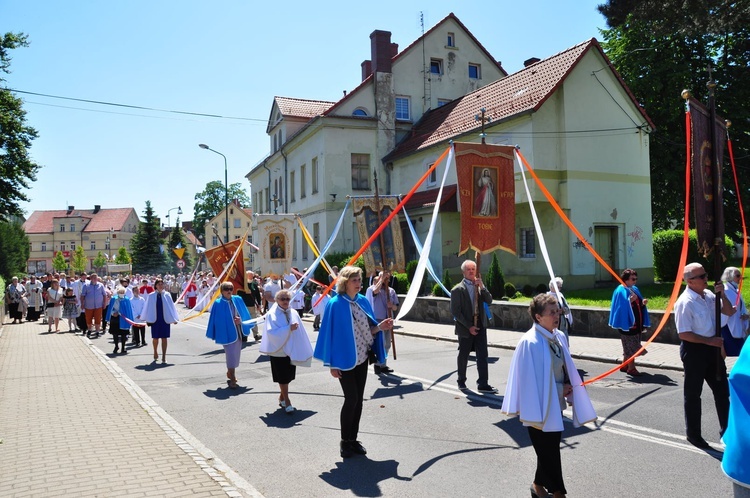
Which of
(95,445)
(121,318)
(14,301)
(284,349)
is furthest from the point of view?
(14,301)

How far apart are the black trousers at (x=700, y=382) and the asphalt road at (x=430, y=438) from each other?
25cm

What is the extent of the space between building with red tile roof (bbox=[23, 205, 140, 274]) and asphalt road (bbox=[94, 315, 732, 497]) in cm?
10975

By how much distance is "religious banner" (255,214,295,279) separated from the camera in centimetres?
1848

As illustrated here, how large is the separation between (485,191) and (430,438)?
5497 millimetres

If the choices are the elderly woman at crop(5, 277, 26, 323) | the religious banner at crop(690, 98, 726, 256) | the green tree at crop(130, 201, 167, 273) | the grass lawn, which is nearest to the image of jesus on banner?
the religious banner at crop(690, 98, 726, 256)

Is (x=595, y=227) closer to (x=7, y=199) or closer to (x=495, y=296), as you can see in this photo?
(x=495, y=296)

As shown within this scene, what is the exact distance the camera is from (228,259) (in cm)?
1769

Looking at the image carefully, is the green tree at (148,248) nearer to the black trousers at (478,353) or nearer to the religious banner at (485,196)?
the religious banner at (485,196)

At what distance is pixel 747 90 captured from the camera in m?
26.3

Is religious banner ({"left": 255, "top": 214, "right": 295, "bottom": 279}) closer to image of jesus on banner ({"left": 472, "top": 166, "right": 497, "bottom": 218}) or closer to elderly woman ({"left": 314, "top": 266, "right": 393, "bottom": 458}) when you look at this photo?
image of jesus on banner ({"left": 472, "top": 166, "right": 497, "bottom": 218})

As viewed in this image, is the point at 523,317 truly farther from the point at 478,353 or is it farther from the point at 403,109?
the point at 403,109

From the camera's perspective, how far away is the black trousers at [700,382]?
6.06 meters

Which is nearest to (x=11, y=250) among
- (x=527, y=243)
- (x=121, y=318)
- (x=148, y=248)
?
(x=148, y=248)

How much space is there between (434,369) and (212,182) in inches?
3257
